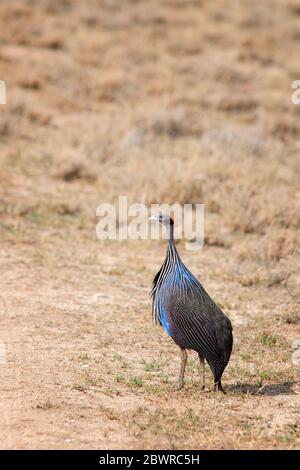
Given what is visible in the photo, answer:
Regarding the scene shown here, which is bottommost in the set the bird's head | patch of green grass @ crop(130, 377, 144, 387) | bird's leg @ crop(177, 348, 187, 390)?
patch of green grass @ crop(130, 377, 144, 387)

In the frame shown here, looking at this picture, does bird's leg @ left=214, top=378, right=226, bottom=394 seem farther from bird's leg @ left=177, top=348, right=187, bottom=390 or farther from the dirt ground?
bird's leg @ left=177, top=348, right=187, bottom=390

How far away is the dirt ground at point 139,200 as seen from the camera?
6.06m

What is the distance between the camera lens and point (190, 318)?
626cm

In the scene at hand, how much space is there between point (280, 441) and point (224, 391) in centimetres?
85

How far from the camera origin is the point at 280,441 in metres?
5.59

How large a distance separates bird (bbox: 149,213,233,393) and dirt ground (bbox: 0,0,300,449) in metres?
0.33

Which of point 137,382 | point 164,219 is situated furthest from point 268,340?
point 164,219

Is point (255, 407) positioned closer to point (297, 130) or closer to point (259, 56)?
point (297, 130)

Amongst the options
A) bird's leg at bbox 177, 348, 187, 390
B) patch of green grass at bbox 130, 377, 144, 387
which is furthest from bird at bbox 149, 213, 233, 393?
patch of green grass at bbox 130, 377, 144, 387

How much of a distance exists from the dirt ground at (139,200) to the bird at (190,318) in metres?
0.33

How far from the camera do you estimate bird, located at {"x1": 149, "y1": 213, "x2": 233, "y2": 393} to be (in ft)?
20.3

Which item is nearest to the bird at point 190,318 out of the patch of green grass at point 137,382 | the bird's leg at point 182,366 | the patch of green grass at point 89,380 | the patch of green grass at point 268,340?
the bird's leg at point 182,366
